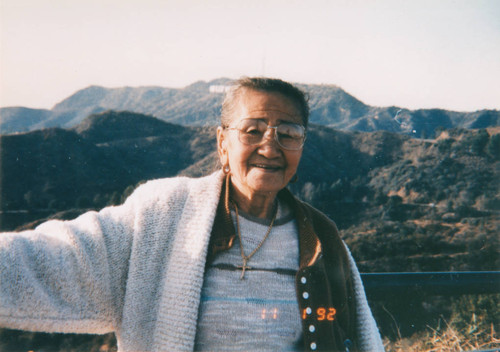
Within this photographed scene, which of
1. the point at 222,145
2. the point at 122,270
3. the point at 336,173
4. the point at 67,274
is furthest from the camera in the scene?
the point at 336,173

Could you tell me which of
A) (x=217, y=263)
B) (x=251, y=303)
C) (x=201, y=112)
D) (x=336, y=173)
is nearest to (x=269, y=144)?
(x=217, y=263)

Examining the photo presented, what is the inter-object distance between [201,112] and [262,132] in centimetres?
9198

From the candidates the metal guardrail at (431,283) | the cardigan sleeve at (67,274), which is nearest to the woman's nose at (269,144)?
the cardigan sleeve at (67,274)

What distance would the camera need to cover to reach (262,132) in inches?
72.7

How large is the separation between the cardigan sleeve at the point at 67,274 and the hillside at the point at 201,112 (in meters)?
0.94

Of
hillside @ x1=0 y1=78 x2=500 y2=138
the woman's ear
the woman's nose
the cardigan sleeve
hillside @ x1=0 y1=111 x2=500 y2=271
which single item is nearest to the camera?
the cardigan sleeve

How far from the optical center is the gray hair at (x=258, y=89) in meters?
1.88

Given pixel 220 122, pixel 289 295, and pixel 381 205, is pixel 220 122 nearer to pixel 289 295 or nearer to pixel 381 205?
pixel 289 295

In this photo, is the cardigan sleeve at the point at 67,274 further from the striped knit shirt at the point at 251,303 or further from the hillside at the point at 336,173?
the hillside at the point at 336,173

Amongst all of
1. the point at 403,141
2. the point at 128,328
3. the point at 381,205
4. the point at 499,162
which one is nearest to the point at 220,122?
the point at 128,328

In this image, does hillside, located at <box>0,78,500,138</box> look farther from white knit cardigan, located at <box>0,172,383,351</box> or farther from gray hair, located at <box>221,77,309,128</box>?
white knit cardigan, located at <box>0,172,383,351</box>

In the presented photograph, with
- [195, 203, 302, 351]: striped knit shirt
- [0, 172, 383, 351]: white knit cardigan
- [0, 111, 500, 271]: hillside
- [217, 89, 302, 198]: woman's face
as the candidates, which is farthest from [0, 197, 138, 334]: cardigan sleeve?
[0, 111, 500, 271]: hillside

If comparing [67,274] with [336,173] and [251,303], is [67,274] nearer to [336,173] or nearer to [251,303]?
[251,303]

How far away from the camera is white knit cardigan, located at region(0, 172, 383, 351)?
1.27 m
